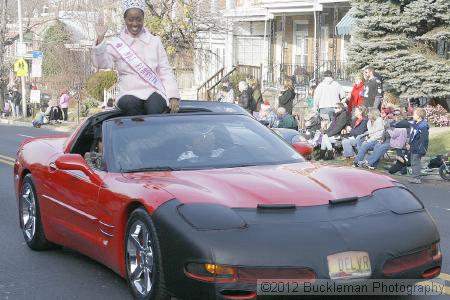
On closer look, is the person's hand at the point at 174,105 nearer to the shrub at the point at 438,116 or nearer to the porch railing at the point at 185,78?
the shrub at the point at 438,116

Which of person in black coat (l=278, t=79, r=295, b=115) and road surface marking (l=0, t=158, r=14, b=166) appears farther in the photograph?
person in black coat (l=278, t=79, r=295, b=115)

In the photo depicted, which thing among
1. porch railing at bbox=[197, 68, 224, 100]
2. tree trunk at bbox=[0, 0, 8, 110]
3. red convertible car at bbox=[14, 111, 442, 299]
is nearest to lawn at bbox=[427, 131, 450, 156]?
red convertible car at bbox=[14, 111, 442, 299]

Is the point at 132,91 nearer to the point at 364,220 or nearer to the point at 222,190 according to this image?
the point at 222,190

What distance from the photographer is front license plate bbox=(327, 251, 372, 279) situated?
192 inches

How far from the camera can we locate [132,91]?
8.09 m

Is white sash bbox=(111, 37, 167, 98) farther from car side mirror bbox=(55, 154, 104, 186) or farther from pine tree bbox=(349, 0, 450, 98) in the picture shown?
pine tree bbox=(349, 0, 450, 98)

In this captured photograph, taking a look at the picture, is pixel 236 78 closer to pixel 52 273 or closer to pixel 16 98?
pixel 16 98

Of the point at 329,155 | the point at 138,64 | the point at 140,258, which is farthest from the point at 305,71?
Answer: the point at 140,258

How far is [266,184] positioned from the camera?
562 cm

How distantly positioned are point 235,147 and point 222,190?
1217 mm

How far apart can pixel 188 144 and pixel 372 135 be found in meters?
10.6

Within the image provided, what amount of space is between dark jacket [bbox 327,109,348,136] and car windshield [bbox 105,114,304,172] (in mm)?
11262

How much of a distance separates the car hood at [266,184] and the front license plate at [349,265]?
50cm

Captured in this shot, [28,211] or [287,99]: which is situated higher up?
[287,99]
